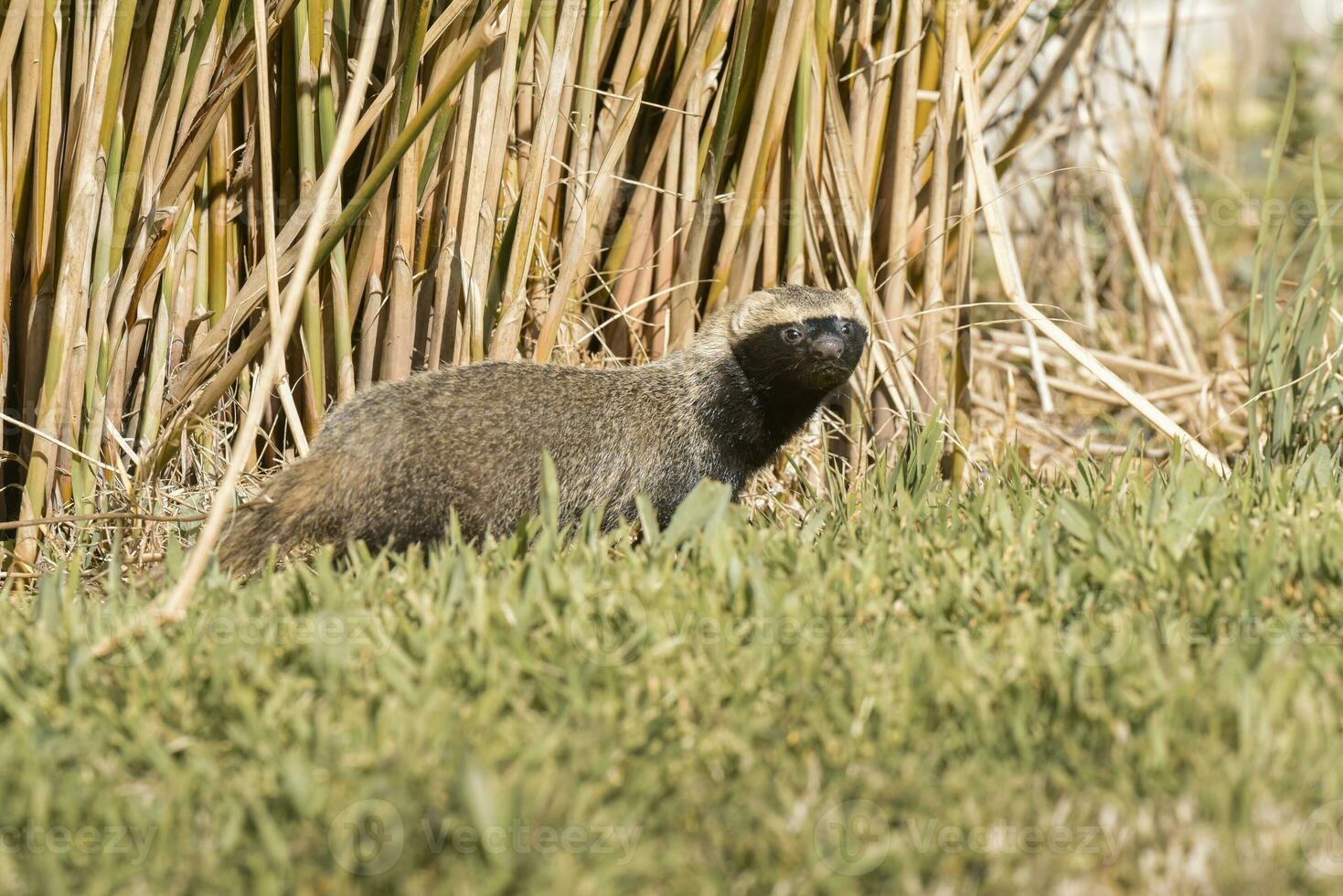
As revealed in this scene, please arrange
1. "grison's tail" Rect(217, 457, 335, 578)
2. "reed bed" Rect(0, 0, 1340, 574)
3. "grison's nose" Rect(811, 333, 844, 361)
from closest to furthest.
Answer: "grison's tail" Rect(217, 457, 335, 578)
"reed bed" Rect(0, 0, 1340, 574)
"grison's nose" Rect(811, 333, 844, 361)

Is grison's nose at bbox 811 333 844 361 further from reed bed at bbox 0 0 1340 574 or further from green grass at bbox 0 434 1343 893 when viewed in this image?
green grass at bbox 0 434 1343 893

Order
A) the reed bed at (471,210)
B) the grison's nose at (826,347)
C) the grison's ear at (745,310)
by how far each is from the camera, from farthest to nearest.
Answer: the grison's ear at (745,310)
the grison's nose at (826,347)
the reed bed at (471,210)

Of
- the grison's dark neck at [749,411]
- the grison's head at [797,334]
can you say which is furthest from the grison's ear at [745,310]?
the grison's dark neck at [749,411]

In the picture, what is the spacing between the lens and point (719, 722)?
227 centimetres

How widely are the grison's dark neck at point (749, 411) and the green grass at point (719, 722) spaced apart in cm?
131

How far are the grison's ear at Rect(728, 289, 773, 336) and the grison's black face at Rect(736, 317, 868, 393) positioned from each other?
42 mm

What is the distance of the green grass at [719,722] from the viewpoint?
192cm

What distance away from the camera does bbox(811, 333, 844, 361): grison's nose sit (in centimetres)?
407

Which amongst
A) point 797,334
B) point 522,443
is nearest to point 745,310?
point 797,334

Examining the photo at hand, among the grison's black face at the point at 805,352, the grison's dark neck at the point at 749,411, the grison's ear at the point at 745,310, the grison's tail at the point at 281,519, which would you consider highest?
the grison's ear at the point at 745,310

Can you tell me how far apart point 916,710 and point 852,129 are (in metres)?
2.70

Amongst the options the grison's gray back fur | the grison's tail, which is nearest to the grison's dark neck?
the grison's gray back fur

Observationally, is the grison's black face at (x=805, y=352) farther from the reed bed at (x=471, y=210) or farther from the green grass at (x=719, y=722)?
the green grass at (x=719, y=722)

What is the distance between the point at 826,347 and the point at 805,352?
0.31ft
